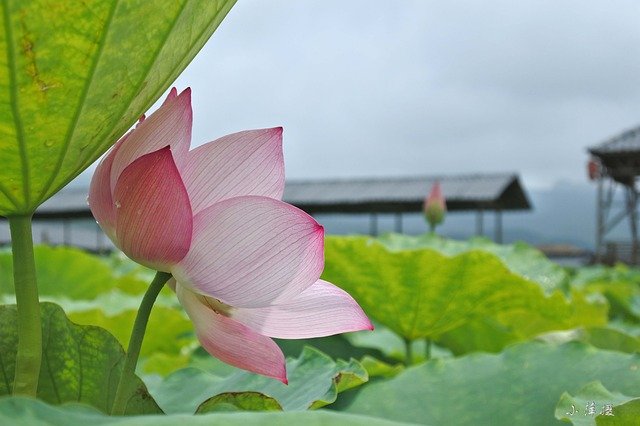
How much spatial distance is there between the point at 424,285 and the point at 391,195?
10200 mm

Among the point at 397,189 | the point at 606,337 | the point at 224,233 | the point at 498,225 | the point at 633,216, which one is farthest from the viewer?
the point at 633,216

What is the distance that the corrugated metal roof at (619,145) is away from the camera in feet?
42.4

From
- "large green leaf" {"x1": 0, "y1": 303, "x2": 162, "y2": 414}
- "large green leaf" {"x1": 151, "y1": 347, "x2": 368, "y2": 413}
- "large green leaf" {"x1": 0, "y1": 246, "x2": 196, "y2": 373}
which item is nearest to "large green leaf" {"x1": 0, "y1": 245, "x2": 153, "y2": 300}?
"large green leaf" {"x1": 0, "y1": 246, "x2": 196, "y2": 373}

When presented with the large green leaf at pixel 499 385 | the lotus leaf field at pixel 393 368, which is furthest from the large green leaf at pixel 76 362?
the large green leaf at pixel 499 385

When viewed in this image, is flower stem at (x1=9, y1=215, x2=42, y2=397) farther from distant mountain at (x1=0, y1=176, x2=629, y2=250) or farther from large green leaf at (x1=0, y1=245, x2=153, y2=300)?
distant mountain at (x1=0, y1=176, x2=629, y2=250)

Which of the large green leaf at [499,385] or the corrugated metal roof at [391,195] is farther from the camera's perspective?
the corrugated metal roof at [391,195]

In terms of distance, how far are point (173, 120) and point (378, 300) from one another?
903 mm

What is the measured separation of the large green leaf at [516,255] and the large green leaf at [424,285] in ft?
0.98

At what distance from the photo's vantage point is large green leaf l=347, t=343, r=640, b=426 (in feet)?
1.89

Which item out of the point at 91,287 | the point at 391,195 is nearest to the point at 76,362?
the point at 91,287

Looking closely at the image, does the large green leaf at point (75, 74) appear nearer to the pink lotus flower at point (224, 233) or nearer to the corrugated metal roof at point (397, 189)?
the pink lotus flower at point (224, 233)

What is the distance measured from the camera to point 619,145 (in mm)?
13234

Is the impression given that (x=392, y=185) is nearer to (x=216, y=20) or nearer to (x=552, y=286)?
(x=552, y=286)

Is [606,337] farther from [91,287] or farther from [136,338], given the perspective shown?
[91,287]
